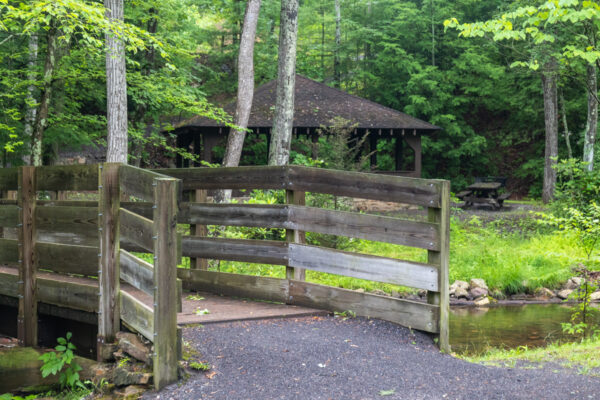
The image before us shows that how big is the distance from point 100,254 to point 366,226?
92.8 inches

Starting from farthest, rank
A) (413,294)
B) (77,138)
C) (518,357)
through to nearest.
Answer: (77,138) → (413,294) → (518,357)

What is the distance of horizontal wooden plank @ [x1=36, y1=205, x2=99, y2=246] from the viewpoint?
19.0 feet

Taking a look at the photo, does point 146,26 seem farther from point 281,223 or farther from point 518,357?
point 518,357

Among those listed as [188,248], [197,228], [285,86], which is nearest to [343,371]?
[188,248]

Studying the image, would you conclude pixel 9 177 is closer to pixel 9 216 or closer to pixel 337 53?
pixel 9 216

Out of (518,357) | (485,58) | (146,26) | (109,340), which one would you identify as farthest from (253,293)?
(485,58)

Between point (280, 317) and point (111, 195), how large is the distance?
1.98 m

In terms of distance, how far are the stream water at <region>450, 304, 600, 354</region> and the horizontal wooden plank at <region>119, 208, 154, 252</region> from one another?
3678 mm

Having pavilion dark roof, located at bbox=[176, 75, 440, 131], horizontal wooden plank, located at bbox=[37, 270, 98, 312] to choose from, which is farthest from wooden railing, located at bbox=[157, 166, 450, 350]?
pavilion dark roof, located at bbox=[176, 75, 440, 131]

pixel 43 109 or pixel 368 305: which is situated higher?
pixel 43 109

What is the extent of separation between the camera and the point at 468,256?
1204cm

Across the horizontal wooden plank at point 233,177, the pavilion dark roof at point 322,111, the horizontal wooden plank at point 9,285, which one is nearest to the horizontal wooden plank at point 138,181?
the horizontal wooden plank at point 233,177

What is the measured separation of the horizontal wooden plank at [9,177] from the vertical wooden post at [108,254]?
1864 mm

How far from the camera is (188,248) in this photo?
6879 mm
